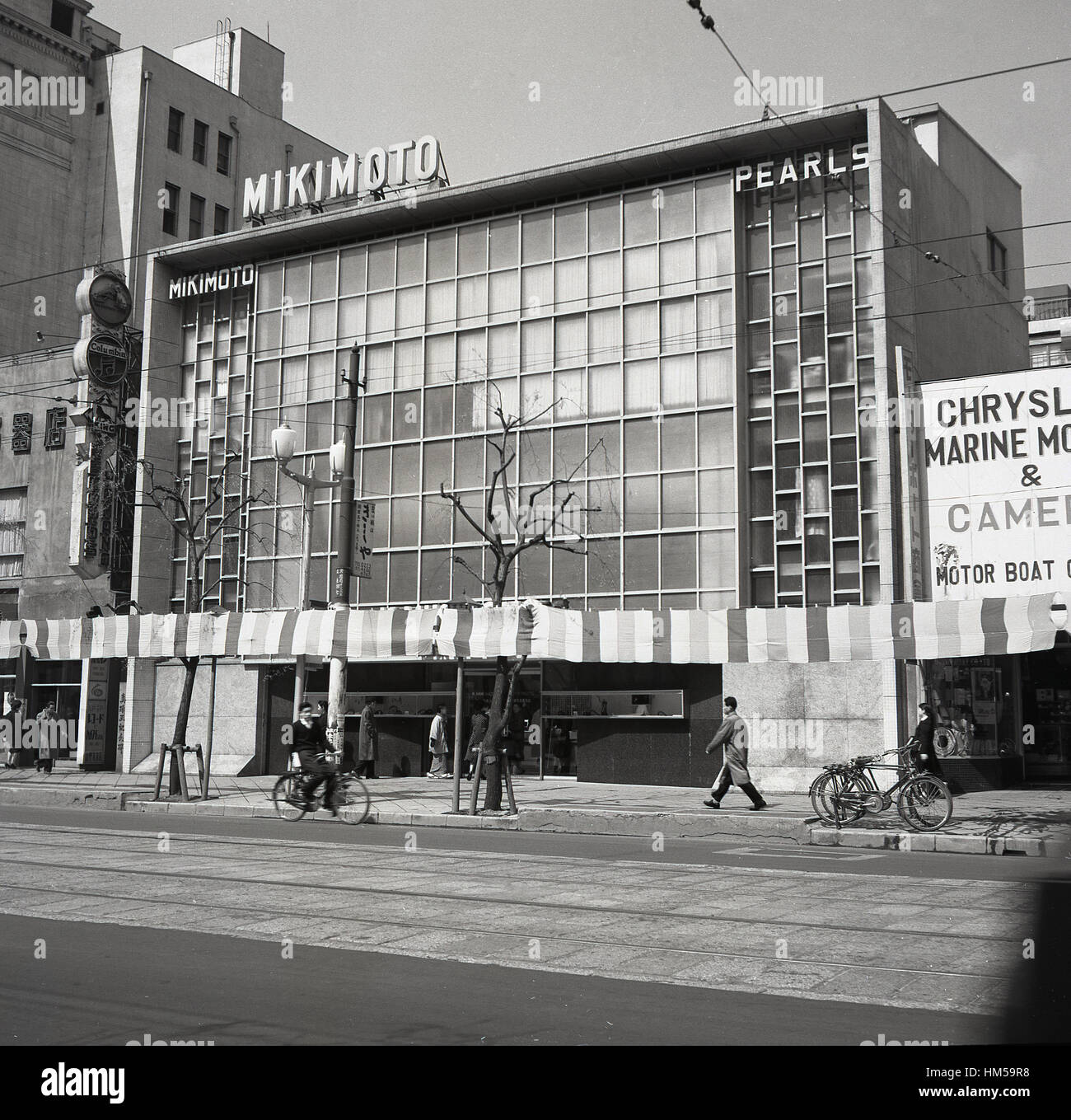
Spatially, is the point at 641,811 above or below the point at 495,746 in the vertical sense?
below

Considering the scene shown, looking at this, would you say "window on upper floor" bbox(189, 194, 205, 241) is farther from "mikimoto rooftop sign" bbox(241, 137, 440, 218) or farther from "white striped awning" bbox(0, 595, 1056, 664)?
"white striped awning" bbox(0, 595, 1056, 664)

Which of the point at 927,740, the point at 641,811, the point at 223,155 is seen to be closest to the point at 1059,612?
the point at 927,740

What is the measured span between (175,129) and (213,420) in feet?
64.0

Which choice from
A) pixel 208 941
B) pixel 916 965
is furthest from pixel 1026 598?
pixel 208 941

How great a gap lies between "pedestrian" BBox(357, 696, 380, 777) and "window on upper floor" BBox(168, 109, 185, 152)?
28.3 m

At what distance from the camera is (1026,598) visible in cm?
1888

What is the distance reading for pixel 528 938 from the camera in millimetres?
8484

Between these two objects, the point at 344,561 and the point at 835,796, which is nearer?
the point at 835,796

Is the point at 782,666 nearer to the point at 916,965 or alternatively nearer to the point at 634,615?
the point at 634,615

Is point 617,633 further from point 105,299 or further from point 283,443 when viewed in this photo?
point 105,299

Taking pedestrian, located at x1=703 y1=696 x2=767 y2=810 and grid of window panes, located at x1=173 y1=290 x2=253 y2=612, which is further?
grid of window panes, located at x1=173 y1=290 x2=253 y2=612

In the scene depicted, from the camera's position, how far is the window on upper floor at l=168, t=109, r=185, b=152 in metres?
47.3

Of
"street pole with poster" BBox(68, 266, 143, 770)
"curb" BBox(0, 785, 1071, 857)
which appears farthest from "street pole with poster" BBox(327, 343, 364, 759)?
"street pole with poster" BBox(68, 266, 143, 770)

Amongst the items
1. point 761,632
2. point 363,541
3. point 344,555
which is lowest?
point 761,632
